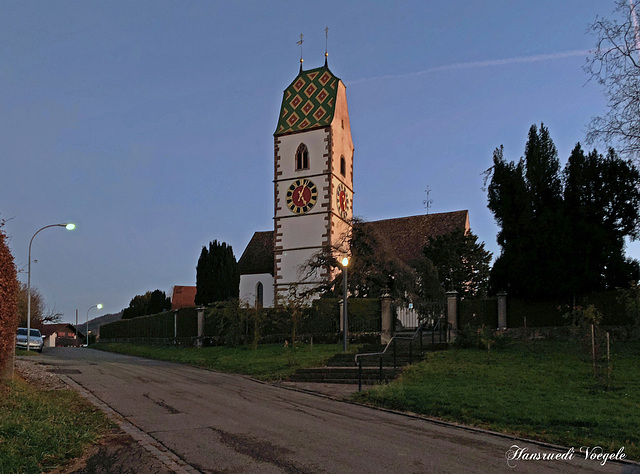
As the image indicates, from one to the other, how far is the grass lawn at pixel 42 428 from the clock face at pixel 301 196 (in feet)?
103

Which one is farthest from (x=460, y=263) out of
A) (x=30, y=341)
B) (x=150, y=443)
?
(x=150, y=443)

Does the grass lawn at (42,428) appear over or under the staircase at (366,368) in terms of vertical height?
over

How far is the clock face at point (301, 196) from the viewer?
142 feet

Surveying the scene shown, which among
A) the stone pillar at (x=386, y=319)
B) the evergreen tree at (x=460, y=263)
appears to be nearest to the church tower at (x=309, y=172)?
the evergreen tree at (x=460, y=263)

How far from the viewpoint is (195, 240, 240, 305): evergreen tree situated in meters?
42.3

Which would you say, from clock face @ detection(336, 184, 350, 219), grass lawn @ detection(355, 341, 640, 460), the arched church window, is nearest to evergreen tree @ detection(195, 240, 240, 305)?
the arched church window

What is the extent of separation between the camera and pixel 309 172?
43.9 metres

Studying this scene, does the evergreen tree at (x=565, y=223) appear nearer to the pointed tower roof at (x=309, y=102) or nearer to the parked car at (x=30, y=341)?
the pointed tower roof at (x=309, y=102)

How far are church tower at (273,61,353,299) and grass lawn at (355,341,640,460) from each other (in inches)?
924

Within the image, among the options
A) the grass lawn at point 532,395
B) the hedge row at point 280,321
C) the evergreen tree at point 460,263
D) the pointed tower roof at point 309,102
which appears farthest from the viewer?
the pointed tower roof at point 309,102

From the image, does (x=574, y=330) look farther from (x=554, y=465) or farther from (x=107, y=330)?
(x=107, y=330)

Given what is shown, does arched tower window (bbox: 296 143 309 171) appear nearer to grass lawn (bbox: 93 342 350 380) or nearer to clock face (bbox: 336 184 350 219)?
clock face (bbox: 336 184 350 219)

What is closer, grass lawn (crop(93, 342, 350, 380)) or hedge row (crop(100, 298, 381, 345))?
grass lawn (crop(93, 342, 350, 380))

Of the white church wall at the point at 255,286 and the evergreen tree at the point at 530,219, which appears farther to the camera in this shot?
the white church wall at the point at 255,286
